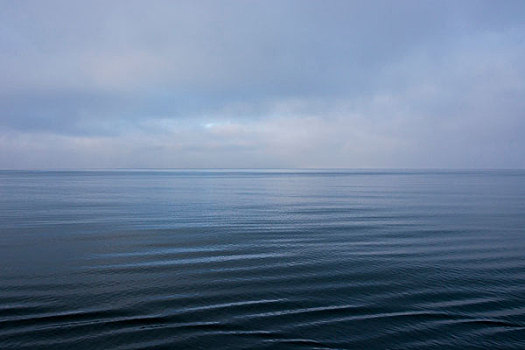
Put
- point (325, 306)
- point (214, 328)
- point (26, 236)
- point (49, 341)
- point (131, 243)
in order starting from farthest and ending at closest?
point (26, 236) → point (131, 243) → point (325, 306) → point (214, 328) → point (49, 341)

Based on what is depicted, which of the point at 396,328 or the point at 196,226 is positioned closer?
the point at 396,328

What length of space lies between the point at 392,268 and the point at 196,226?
661 inches

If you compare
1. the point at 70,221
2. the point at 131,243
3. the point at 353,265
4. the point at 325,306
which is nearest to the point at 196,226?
the point at 131,243

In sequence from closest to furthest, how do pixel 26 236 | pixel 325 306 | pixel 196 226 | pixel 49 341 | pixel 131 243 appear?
1. pixel 49 341
2. pixel 325 306
3. pixel 131 243
4. pixel 26 236
5. pixel 196 226

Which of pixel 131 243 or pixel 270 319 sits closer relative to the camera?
pixel 270 319

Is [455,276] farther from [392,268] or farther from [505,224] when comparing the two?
[505,224]

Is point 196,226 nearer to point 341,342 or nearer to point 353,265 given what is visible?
point 353,265

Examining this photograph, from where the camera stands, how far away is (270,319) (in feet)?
38.8

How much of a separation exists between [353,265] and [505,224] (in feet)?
66.2

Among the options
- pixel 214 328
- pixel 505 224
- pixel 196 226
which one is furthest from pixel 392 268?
pixel 505 224

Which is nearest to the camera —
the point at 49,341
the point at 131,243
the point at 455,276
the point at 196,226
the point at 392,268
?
the point at 49,341

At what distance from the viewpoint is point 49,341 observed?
402 inches

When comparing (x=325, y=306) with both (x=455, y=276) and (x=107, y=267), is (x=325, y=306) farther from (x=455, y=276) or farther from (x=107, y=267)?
(x=107, y=267)

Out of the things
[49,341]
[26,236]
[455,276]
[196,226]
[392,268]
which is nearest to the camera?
[49,341]
